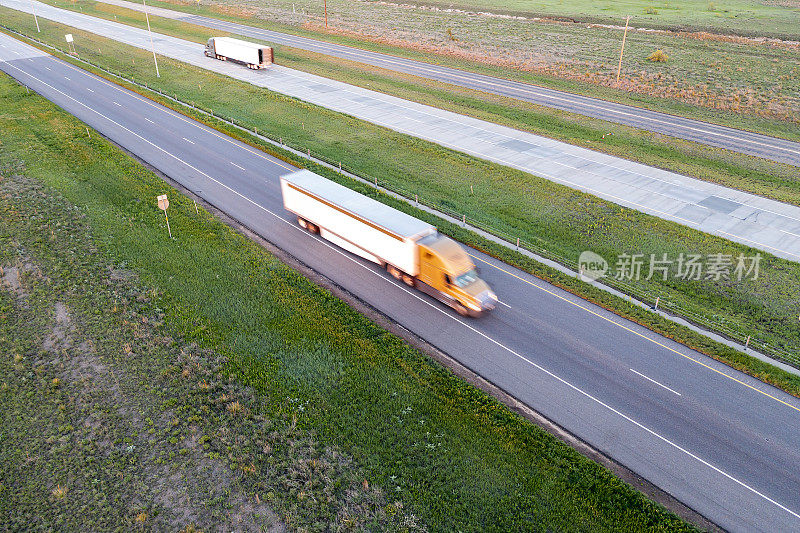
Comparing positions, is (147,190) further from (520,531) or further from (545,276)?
(520,531)

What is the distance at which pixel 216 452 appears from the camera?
19.8 m

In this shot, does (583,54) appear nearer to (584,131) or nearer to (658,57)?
(658,57)

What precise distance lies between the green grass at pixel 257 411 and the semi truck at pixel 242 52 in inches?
1799

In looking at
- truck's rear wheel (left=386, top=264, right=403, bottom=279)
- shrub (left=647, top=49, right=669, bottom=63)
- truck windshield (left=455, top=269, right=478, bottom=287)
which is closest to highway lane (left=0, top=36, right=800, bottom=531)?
truck's rear wheel (left=386, top=264, right=403, bottom=279)

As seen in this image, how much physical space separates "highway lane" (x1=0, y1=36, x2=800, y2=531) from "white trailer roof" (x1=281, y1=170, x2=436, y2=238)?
3415 millimetres

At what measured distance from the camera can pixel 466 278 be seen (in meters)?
26.7

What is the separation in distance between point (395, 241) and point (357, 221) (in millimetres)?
2935

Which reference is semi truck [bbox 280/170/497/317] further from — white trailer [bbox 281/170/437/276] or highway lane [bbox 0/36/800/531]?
highway lane [bbox 0/36/800/531]

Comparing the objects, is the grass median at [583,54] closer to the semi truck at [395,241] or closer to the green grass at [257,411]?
the semi truck at [395,241]

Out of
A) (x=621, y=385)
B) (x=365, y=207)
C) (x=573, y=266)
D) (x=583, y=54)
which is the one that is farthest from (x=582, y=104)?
(x=621, y=385)

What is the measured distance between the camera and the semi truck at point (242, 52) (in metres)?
70.9

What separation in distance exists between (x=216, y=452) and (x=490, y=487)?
1032 cm

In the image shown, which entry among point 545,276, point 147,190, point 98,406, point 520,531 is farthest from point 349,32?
point 520,531

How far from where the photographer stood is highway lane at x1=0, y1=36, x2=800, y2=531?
18.8m
